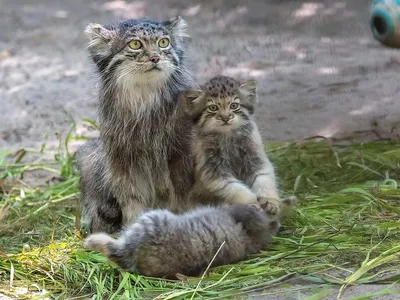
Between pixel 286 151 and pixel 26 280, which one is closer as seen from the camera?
pixel 26 280

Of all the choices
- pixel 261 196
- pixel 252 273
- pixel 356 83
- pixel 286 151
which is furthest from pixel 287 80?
pixel 252 273

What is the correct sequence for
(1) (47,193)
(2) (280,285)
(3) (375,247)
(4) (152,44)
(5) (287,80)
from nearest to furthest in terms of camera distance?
(2) (280,285)
(3) (375,247)
(4) (152,44)
(1) (47,193)
(5) (287,80)

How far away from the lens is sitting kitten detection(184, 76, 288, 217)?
5781 mm

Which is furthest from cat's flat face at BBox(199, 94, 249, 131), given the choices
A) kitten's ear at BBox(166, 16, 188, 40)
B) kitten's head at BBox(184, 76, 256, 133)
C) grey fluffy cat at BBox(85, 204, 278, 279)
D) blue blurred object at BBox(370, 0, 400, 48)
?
blue blurred object at BBox(370, 0, 400, 48)

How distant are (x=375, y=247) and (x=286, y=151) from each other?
254 centimetres

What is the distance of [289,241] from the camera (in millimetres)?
5562

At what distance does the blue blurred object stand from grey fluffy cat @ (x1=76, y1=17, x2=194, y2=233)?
1.47 m

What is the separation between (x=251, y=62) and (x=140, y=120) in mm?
4490

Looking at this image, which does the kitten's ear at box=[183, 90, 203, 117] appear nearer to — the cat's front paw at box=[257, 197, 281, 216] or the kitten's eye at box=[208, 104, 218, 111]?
the kitten's eye at box=[208, 104, 218, 111]

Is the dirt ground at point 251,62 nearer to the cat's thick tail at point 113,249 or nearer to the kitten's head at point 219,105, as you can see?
the kitten's head at point 219,105

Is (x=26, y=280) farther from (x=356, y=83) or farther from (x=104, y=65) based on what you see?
(x=356, y=83)

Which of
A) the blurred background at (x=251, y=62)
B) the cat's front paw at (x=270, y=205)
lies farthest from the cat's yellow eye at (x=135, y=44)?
the blurred background at (x=251, y=62)

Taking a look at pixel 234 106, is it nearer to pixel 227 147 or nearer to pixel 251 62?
pixel 227 147

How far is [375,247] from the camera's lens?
5219 mm
